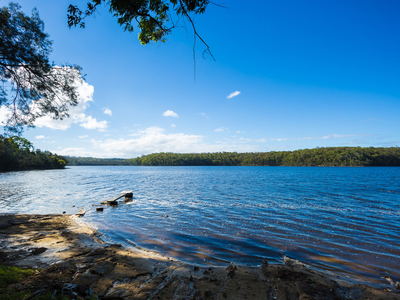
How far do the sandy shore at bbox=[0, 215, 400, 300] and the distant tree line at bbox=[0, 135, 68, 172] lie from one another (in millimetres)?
89153

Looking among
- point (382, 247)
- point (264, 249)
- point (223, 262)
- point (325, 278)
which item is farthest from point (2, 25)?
point (382, 247)

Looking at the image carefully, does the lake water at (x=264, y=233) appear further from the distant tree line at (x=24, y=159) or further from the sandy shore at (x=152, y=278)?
the distant tree line at (x=24, y=159)

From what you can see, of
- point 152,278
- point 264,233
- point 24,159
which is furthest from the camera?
point 24,159

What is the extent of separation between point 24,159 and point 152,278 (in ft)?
438

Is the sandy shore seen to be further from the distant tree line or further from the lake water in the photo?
the distant tree line

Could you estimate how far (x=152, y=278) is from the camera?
5.36 metres

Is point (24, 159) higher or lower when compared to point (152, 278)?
higher

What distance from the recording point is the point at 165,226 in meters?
11.5

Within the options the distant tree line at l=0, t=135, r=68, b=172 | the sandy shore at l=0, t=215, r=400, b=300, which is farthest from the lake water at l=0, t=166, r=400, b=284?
the distant tree line at l=0, t=135, r=68, b=172

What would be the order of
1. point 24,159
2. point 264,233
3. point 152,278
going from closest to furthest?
point 152,278, point 264,233, point 24,159

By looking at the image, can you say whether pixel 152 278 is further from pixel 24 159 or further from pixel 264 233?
pixel 24 159

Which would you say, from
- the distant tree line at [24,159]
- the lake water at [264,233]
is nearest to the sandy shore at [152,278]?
the lake water at [264,233]

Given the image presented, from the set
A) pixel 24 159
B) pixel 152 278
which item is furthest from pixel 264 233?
pixel 24 159

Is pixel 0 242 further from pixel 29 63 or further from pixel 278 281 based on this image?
pixel 278 281
